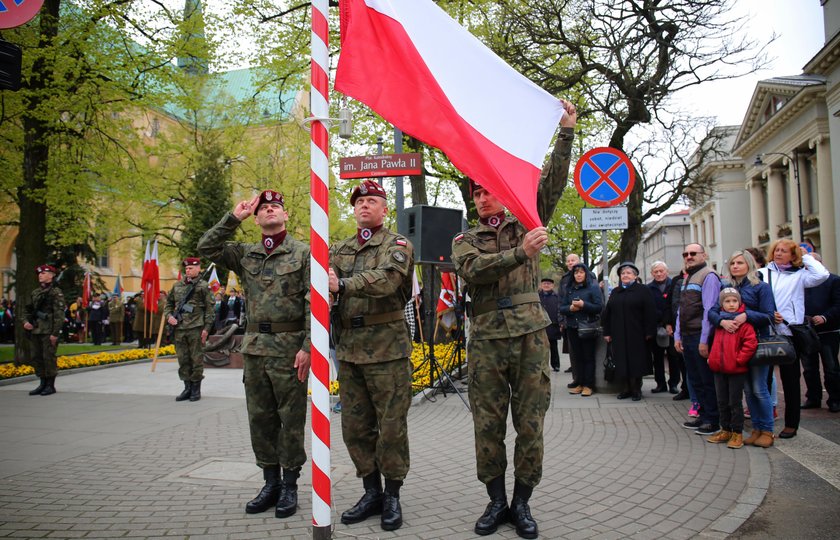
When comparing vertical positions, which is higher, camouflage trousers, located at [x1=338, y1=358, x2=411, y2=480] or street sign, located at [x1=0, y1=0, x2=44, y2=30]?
street sign, located at [x1=0, y1=0, x2=44, y2=30]

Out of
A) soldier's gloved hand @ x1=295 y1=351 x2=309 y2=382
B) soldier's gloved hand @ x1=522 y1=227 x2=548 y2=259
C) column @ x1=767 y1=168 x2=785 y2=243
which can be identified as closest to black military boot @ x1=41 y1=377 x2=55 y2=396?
soldier's gloved hand @ x1=295 y1=351 x2=309 y2=382

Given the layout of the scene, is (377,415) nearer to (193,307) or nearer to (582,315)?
(582,315)

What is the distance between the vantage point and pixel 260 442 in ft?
14.4

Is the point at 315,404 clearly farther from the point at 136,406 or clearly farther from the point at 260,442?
the point at 136,406

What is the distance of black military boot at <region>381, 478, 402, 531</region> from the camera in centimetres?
396


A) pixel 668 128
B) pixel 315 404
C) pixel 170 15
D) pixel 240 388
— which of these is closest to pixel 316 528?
pixel 315 404

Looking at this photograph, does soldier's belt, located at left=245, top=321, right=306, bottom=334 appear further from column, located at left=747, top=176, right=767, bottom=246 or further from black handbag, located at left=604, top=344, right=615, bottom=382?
column, located at left=747, top=176, right=767, bottom=246

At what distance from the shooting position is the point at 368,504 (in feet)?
13.8

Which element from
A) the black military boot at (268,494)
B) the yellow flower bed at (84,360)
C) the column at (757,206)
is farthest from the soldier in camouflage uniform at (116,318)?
the column at (757,206)

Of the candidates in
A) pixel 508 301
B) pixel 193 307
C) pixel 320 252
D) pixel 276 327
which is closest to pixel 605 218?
pixel 508 301

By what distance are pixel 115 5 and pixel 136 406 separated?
35.5 ft

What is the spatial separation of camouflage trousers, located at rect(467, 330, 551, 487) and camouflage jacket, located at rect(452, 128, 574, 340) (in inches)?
4.3

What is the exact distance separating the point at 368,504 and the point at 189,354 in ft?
21.7

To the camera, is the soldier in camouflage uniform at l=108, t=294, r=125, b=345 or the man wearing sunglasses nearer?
the man wearing sunglasses
